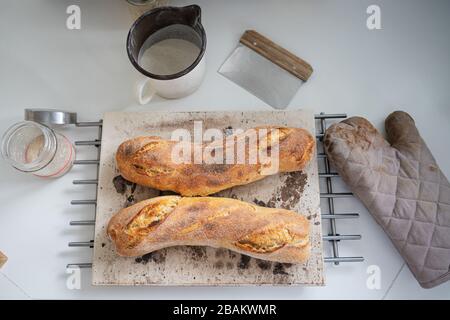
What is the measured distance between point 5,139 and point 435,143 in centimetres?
110

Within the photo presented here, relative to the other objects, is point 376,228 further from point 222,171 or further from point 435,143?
point 222,171

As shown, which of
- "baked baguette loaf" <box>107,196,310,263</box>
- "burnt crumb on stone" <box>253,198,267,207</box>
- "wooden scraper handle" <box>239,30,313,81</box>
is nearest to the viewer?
"baked baguette loaf" <box>107,196,310,263</box>

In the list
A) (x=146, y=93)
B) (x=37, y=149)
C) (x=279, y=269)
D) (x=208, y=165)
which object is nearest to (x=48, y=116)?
(x=37, y=149)

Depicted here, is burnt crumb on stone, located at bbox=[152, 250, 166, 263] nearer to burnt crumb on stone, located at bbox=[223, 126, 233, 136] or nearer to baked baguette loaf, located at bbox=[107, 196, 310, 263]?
baked baguette loaf, located at bbox=[107, 196, 310, 263]

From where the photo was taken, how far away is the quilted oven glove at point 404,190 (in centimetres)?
87

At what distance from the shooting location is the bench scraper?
101cm

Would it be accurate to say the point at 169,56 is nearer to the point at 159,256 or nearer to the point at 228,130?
the point at 228,130

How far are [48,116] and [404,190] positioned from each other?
2.99ft

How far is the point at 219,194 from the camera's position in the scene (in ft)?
3.00

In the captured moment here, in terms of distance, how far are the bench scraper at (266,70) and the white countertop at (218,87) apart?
0.02 meters

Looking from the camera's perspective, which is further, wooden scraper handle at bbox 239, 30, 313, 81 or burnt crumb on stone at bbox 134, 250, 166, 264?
wooden scraper handle at bbox 239, 30, 313, 81

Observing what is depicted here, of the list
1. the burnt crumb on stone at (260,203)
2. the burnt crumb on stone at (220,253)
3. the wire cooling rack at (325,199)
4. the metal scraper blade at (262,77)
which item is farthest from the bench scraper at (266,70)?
the burnt crumb on stone at (220,253)

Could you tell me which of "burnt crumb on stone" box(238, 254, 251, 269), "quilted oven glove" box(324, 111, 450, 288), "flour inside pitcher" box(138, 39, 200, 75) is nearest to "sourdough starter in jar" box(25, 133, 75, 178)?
"flour inside pitcher" box(138, 39, 200, 75)

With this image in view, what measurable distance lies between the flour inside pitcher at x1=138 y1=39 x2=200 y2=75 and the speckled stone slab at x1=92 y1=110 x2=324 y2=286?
4.5 inches
